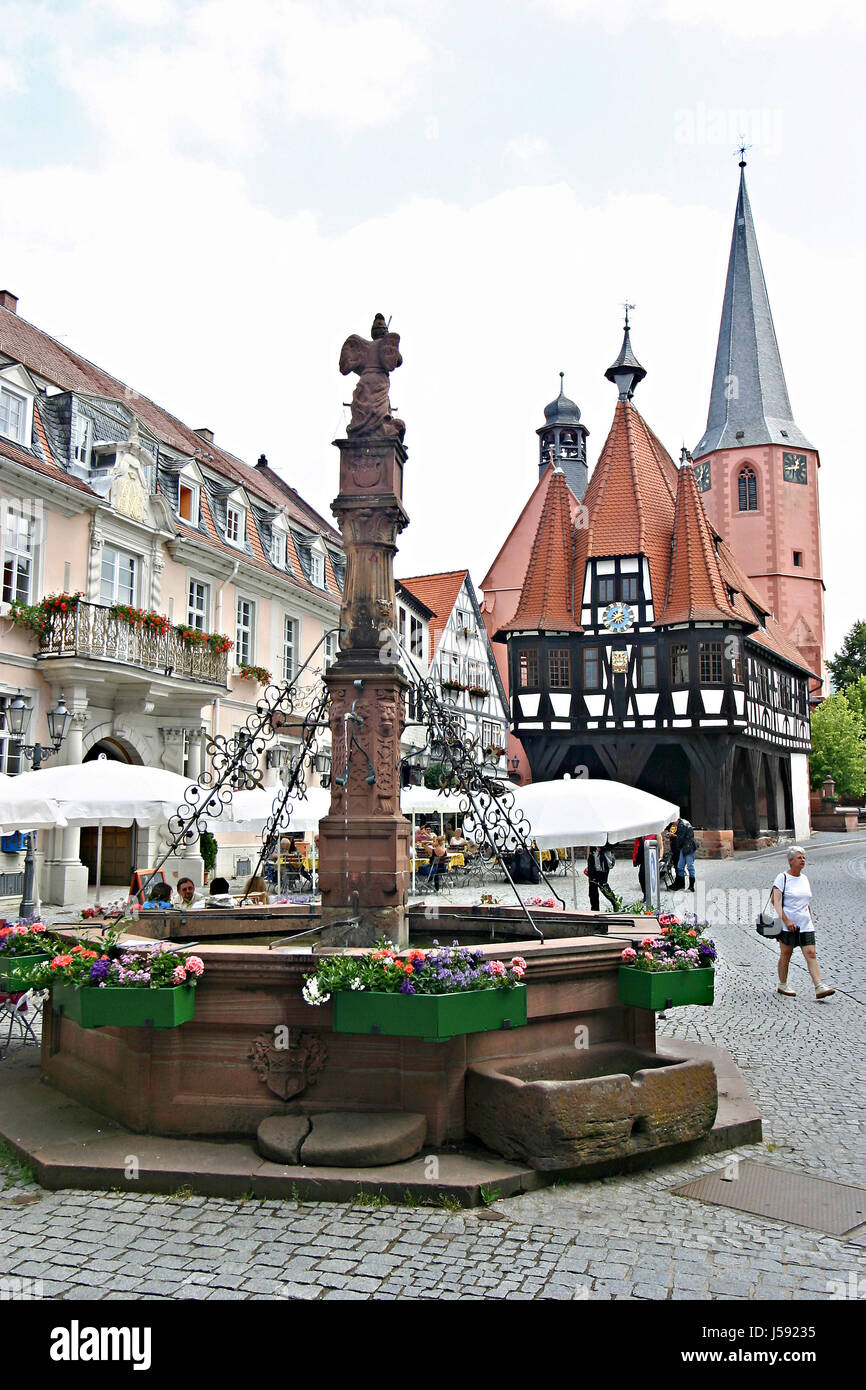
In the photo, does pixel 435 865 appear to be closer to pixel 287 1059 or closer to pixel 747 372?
pixel 287 1059

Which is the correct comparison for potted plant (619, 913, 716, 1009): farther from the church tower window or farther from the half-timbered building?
the church tower window

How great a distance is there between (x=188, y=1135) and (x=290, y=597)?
77.4 feet

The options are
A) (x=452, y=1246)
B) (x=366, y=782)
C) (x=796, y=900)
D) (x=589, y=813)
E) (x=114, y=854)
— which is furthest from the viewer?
(x=114, y=854)

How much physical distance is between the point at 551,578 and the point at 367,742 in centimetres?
3126

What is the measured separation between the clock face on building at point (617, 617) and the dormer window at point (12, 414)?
2173 centimetres

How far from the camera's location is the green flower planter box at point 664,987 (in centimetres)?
589

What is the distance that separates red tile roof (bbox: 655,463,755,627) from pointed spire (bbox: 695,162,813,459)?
64.2 feet

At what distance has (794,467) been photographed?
178ft

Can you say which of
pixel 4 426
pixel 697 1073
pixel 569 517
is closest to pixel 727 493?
pixel 569 517

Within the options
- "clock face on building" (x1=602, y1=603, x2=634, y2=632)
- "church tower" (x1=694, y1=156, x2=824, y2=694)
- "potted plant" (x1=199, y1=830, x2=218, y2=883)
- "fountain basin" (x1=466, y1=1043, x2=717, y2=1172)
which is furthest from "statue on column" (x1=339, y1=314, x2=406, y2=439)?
"church tower" (x1=694, y1=156, x2=824, y2=694)

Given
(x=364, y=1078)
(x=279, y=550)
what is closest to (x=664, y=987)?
(x=364, y=1078)

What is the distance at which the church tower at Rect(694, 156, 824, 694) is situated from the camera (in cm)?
5394

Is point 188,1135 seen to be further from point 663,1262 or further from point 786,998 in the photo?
point 786,998

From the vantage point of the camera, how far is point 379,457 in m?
7.16
